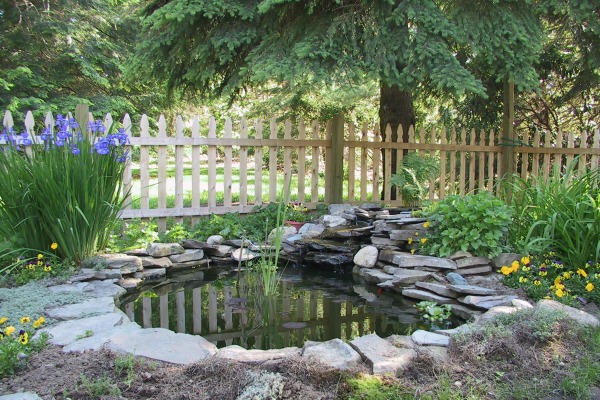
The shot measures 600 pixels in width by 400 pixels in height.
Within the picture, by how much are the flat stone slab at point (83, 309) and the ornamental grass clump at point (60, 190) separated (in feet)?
2.52

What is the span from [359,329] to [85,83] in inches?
393

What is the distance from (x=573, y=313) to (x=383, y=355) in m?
1.21

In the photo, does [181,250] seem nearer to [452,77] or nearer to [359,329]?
[359,329]

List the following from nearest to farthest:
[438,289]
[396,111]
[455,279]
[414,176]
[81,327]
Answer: [81,327]
[438,289]
[455,279]
[414,176]
[396,111]

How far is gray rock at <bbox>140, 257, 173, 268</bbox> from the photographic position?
15.6ft

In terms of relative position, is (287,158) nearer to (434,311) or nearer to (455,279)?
(455,279)

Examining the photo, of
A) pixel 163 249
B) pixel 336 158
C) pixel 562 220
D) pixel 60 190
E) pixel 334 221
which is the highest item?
pixel 336 158

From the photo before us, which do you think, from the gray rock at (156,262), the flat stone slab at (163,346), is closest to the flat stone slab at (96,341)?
the flat stone slab at (163,346)

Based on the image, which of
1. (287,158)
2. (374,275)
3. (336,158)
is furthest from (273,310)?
(336,158)

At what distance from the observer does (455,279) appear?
397 cm

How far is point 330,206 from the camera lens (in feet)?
20.8

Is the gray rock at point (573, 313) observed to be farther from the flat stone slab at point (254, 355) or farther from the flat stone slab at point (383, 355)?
the flat stone slab at point (254, 355)

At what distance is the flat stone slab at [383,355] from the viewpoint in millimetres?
2219

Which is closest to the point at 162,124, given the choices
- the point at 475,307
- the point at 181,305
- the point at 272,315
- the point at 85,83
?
the point at 181,305
